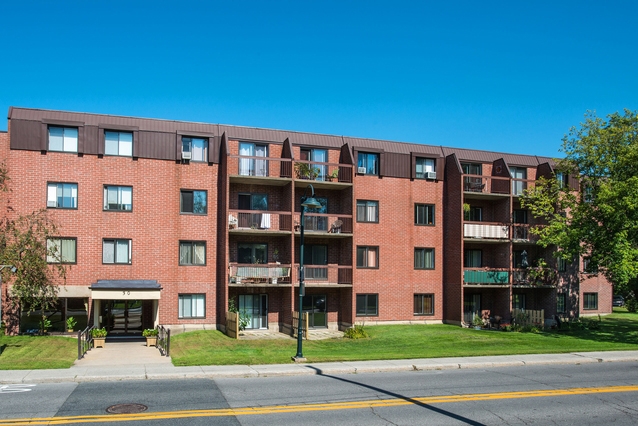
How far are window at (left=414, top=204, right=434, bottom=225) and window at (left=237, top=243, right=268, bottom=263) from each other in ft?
30.7

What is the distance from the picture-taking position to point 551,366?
21109 millimetres

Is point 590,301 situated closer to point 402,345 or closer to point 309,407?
point 402,345

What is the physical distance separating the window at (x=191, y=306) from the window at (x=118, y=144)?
7.81 meters

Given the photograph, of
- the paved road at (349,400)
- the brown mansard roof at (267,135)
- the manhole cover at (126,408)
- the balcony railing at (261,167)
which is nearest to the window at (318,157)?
the brown mansard roof at (267,135)

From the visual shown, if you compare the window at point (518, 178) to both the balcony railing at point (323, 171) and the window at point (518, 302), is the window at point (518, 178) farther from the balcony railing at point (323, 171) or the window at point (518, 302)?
the balcony railing at point (323, 171)

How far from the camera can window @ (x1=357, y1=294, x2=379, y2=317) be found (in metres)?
34.3

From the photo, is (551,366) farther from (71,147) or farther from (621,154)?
(71,147)

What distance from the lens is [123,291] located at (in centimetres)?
2805

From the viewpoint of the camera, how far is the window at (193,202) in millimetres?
31203

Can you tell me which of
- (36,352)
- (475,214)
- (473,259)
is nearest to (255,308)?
(36,352)

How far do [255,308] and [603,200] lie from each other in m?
18.5

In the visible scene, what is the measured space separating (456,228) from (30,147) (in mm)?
23036

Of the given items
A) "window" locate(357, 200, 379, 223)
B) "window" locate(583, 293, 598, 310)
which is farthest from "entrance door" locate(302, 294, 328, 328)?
"window" locate(583, 293, 598, 310)

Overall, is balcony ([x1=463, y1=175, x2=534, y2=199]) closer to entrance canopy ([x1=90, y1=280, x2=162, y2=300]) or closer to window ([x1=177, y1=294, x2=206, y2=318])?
window ([x1=177, y1=294, x2=206, y2=318])
